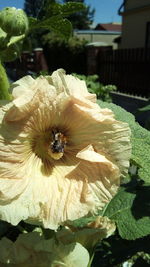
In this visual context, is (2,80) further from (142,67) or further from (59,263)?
(142,67)

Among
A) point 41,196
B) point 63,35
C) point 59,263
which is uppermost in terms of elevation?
point 63,35

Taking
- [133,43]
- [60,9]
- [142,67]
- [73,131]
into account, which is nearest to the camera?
[73,131]

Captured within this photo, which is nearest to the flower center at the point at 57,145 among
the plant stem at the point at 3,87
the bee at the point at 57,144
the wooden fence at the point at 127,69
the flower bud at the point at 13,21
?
the bee at the point at 57,144

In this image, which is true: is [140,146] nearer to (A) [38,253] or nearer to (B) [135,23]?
(A) [38,253]

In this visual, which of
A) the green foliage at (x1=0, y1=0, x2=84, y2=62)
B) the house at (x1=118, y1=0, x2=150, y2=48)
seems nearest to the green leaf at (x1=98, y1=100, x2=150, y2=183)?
the green foliage at (x1=0, y1=0, x2=84, y2=62)

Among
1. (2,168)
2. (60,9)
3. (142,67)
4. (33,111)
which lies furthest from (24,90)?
(142,67)

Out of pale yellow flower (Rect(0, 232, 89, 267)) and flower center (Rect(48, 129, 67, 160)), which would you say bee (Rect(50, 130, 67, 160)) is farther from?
→ pale yellow flower (Rect(0, 232, 89, 267))
